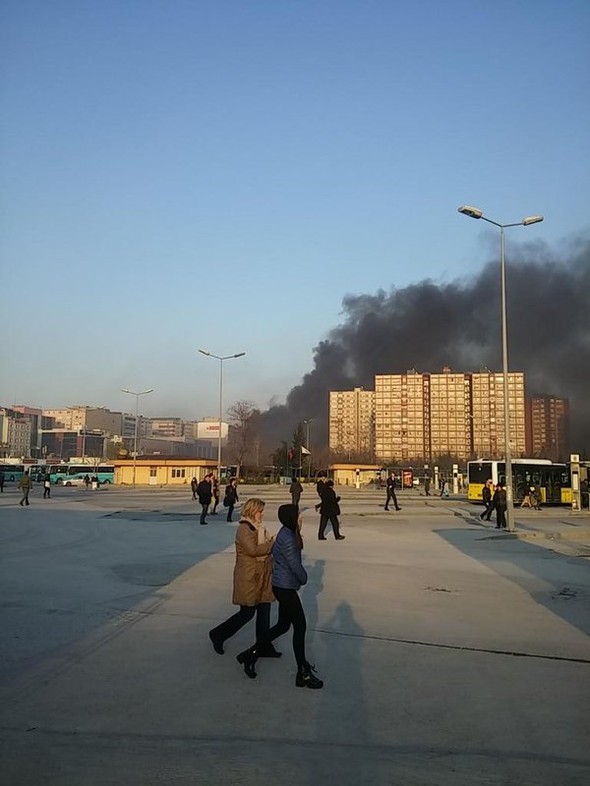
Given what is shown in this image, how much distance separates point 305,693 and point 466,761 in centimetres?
166

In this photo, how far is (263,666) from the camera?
6.41 metres

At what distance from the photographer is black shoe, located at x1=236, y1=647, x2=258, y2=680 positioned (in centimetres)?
598

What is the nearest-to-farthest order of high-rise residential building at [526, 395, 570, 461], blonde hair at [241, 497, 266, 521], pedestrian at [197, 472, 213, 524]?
blonde hair at [241, 497, 266, 521], pedestrian at [197, 472, 213, 524], high-rise residential building at [526, 395, 570, 461]

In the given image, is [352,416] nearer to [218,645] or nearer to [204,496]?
[204,496]

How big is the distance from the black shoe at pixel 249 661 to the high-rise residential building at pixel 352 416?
13217 cm

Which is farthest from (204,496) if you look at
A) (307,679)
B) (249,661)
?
(307,679)

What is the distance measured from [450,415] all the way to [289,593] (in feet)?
404

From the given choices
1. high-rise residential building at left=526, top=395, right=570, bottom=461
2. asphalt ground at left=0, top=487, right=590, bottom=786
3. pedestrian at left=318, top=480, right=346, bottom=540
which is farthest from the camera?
high-rise residential building at left=526, top=395, right=570, bottom=461

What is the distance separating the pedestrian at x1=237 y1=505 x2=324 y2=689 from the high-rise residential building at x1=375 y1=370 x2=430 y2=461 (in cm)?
11877

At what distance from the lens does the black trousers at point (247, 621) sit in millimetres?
6368

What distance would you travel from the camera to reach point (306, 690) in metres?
5.63

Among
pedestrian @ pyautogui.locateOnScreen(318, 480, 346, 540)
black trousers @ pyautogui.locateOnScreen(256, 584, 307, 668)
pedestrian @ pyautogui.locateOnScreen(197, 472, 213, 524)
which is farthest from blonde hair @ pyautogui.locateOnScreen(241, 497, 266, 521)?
pedestrian @ pyautogui.locateOnScreen(197, 472, 213, 524)

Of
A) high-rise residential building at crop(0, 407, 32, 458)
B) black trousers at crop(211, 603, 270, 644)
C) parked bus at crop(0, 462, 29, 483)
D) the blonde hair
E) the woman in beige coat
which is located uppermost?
high-rise residential building at crop(0, 407, 32, 458)

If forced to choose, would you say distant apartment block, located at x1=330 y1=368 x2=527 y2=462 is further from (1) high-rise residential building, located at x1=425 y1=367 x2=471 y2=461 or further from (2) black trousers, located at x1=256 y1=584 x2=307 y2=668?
(2) black trousers, located at x1=256 y1=584 x2=307 y2=668
